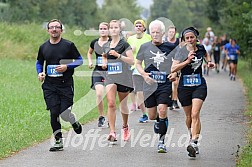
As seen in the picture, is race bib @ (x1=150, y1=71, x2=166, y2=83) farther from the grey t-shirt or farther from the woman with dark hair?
the woman with dark hair

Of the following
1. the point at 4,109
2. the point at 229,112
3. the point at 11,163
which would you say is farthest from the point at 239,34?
the point at 11,163

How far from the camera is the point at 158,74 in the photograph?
11.5 m

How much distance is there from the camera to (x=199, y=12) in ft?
444

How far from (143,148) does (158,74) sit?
4.14ft

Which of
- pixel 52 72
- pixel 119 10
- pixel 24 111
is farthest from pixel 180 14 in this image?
pixel 52 72

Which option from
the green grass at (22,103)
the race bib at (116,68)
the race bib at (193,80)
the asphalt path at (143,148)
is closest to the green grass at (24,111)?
the green grass at (22,103)

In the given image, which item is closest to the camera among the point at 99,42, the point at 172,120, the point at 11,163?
the point at 11,163

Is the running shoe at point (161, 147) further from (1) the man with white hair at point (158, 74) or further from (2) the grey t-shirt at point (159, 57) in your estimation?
(2) the grey t-shirt at point (159, 57)

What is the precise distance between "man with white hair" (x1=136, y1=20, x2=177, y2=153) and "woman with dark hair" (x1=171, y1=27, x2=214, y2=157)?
1.20 feet

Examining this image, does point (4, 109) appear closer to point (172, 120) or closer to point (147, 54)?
point (172, 120)

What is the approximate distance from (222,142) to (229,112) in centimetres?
517

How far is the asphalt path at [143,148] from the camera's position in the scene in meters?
10.3

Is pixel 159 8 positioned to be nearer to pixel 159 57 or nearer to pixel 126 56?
pixel 126 56

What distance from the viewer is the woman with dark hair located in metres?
11.0
